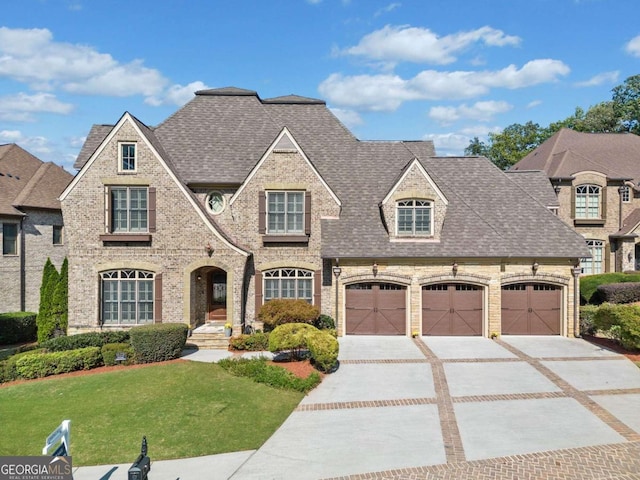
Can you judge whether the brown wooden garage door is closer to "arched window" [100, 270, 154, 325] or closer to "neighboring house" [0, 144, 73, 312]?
"arched window" [100, 270, 154, 325]

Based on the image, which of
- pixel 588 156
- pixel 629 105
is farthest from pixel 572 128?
pixel 588 156

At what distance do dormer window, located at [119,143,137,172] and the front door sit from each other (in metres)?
6.21

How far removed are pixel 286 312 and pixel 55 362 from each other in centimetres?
883

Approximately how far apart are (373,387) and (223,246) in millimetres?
9317

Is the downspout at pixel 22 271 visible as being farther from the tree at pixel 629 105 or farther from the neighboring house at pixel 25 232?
the tree at pixel 629 105

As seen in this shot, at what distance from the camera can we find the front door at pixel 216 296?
20.8 m

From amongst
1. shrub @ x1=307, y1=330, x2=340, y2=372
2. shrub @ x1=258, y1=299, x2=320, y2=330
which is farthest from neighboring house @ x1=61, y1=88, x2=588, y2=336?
shrub @ x1=307, y1=330, x2=340, y2=372

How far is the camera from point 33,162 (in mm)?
29953

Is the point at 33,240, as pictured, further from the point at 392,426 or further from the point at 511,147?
the point at 511,147

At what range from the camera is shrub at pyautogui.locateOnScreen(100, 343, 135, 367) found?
619 inches

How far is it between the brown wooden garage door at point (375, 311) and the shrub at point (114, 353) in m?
9.65

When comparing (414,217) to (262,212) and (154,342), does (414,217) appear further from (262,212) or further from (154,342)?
(154,342)

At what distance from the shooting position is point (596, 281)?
81.6 ft

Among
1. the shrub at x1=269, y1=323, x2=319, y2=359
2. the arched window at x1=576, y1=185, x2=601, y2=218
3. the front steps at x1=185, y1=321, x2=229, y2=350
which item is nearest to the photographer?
the shrub at x1=269, y1=323, x2=319, y2=359
